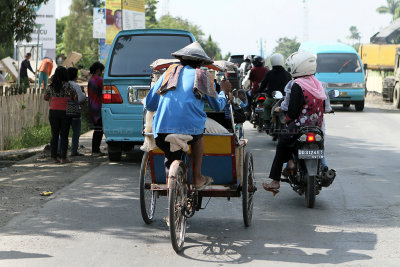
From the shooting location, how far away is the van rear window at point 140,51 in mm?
12547

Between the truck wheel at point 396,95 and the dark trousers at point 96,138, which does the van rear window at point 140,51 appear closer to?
the dark trousers at point 96,138

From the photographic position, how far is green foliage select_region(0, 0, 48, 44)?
44.9 feet

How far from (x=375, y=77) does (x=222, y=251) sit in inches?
1524

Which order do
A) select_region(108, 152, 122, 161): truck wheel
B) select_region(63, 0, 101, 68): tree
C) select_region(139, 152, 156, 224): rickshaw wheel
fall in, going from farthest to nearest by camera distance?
select_region(63, 0, 101, 68): tree < select_region(108, 152, 122, 161): truck wheel < select_region(139, 152, 156, 224): rickshaw wheel

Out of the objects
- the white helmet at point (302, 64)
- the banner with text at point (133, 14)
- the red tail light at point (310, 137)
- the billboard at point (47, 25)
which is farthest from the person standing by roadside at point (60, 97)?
the billboard at point (47, 25)

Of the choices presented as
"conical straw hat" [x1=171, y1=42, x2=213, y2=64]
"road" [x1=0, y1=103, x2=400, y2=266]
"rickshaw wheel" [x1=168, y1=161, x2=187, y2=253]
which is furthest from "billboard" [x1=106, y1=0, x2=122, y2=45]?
"rickshaw wheel" [x1=168, y1=161, x2=187, y2=253]

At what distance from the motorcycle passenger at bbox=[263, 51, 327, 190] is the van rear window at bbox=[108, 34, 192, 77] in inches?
164

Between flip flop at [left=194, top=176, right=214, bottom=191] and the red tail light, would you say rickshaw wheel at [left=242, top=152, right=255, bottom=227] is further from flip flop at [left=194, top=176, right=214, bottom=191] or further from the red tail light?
the red tail light

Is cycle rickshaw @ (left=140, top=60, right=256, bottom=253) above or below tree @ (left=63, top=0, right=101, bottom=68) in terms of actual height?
below

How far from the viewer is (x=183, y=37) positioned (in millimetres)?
12898

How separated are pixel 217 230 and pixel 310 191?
1577 millimetres

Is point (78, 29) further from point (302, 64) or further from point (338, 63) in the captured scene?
point (302, 64)

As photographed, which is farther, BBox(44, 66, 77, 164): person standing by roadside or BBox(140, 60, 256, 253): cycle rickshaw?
BBox(44, 66, 77, 164): person standing by roadside

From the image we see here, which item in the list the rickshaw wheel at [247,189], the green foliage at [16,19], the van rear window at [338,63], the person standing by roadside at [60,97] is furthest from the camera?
the van rear window at [338,63]
